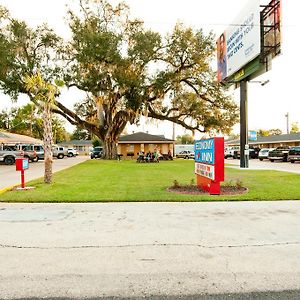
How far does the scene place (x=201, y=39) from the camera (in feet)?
105

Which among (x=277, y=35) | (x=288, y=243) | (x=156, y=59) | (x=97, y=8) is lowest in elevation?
(x=288, y=243)

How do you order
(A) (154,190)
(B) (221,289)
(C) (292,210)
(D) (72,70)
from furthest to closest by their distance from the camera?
(D) (72,70)
(A) (154,190)
(C) (292,210)
(B) (221,289)

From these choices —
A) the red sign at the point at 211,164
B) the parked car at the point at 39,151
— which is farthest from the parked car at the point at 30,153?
the red sign at the point at 211,164

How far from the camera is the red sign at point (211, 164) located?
34.0 feet

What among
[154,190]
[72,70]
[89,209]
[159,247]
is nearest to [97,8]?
[72,70]

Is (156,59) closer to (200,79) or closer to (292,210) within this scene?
(200,79)

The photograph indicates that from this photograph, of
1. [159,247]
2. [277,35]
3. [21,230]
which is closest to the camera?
[159,247]

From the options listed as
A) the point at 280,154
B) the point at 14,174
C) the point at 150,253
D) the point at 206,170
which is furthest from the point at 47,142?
the point at 280,154

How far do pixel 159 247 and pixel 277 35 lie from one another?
57.2ft

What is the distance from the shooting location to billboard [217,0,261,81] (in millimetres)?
20750

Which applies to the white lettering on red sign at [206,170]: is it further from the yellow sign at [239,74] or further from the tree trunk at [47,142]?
the yellow sign at [239,74]

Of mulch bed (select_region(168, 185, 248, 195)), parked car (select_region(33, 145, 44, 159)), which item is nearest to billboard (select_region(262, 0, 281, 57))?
mulch bed (select_region(168, 185, 248, 195))

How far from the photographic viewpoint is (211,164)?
34.9ft

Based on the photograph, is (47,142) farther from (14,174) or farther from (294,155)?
(294,155)
